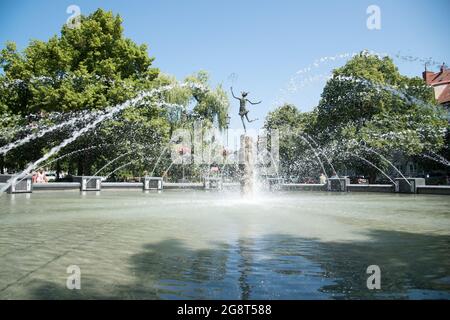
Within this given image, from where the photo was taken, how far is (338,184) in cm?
3600

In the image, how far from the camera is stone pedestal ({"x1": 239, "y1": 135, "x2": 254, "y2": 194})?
2073cm

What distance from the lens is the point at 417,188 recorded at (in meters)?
28.9

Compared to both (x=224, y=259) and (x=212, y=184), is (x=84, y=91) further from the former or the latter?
(x=224, y=259)

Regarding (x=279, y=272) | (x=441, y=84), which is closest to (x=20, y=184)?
(x=279, y=272)

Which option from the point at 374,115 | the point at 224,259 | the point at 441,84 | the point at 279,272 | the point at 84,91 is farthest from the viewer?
the point at 441,84

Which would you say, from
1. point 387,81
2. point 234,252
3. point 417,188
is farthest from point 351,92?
point 234,252

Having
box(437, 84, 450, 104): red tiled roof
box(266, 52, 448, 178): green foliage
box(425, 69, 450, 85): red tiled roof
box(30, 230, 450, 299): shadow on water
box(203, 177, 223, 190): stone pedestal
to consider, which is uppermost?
box(425, 69, 450, 85): red tiled roof

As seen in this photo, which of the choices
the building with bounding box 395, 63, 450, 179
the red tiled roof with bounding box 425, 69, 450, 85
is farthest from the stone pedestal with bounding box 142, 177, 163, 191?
the red tiled roof with bounding box 425, 69, 450, 85

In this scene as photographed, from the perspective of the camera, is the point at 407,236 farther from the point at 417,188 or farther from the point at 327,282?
the point at 417,188

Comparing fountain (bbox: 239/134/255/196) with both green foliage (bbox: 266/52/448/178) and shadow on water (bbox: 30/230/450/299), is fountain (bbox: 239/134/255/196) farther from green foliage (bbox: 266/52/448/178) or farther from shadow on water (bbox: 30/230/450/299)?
green foliage (bbox: 266/52/448/178)

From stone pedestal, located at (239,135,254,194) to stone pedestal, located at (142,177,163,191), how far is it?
17.3 metres

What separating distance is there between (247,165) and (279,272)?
1532 cm

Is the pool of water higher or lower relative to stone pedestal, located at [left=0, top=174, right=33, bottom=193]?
lower

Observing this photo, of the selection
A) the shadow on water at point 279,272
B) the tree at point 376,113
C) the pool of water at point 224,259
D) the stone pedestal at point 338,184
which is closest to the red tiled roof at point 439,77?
the tree at point 376,113
